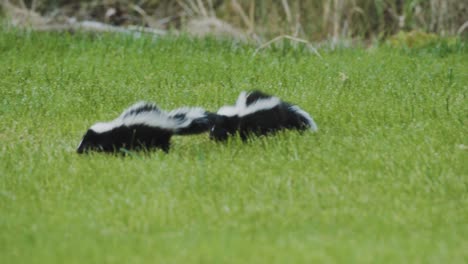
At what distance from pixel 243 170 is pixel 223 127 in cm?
79

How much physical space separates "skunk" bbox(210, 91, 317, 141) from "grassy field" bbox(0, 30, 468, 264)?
0.13 meters

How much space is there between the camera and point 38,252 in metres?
3.76

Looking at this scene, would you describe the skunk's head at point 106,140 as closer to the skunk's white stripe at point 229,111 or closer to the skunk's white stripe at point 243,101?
the skunk's white stripe at point 229,111

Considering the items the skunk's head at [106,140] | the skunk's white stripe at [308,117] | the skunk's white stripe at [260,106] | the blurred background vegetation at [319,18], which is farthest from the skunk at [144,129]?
the blurred background vegetation at [319,18]

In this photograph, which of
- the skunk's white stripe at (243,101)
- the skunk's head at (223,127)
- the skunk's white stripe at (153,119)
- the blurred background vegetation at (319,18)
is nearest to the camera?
the skunk's white stripe at (153,119)

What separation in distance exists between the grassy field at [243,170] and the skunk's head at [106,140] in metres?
0.12

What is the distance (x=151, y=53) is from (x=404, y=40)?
2716mm

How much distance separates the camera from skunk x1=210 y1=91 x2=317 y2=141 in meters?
5.78

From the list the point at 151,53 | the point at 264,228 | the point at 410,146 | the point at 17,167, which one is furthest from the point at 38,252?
the point at 151,53

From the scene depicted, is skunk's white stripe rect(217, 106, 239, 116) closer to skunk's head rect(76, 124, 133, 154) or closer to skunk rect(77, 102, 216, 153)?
skunk rect(77, 102, 216, 153)

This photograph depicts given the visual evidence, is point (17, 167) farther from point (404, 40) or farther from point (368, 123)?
point (404, 40)

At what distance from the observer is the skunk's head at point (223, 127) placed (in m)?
5.76

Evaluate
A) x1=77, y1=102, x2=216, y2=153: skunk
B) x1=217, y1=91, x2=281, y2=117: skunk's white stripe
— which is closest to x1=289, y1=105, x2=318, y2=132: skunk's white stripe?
x1=217, y1=91, x2=281, y2=117: skunk's white stripe

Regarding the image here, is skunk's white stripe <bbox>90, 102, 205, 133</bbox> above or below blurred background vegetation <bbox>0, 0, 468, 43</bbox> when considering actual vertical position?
above
